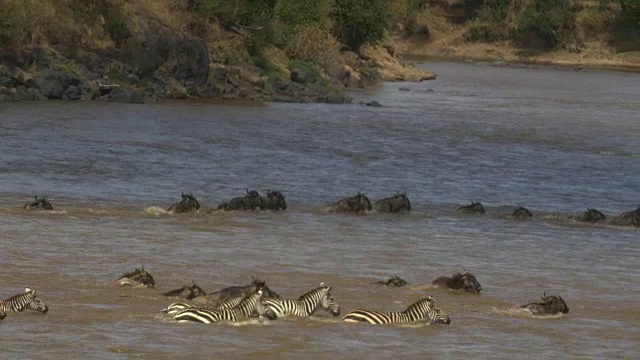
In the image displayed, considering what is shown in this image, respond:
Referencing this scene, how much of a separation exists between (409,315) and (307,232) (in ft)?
22.2

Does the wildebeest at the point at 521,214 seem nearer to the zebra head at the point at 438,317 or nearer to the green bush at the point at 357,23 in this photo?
the zebra head at the point at 438,317

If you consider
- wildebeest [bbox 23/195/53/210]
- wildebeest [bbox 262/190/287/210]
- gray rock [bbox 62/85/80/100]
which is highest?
wildebeest [bbox 23/195/53/210]

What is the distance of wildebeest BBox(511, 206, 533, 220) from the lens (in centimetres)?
2330

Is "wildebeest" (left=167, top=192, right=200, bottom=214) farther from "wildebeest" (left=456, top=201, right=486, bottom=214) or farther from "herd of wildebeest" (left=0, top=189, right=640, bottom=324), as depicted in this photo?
"herd of wildebeest" (left=0, top=189, right=640, bottom=324)

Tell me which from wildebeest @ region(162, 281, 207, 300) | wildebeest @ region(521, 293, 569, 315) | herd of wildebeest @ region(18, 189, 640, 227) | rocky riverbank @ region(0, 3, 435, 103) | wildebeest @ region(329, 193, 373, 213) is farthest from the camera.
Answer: rocky riverbank @ region(0, 3, 435, 103)

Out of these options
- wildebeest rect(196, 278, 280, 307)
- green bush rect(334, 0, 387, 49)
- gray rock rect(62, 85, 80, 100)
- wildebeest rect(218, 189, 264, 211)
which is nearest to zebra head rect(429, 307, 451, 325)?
wildebeest rect(196, 278, 280, 307)

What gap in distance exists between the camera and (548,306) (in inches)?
581

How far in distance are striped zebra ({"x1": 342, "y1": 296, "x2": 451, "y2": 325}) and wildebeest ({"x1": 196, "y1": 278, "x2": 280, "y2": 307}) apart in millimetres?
802

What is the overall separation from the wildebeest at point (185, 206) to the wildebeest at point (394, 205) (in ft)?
9.83

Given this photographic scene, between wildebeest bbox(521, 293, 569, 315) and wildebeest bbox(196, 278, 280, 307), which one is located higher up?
wildebeest bbox(196, 278, 280, 307)

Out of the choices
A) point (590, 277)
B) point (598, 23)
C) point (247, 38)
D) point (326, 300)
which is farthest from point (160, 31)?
point (598, 23)

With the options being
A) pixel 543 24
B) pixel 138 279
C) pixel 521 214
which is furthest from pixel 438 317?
pixel 543 24

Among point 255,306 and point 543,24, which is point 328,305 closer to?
point 255,306

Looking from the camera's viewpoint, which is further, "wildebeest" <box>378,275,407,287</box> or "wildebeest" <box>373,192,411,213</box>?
"wildebeest" <box>373,192,411,213</box>
